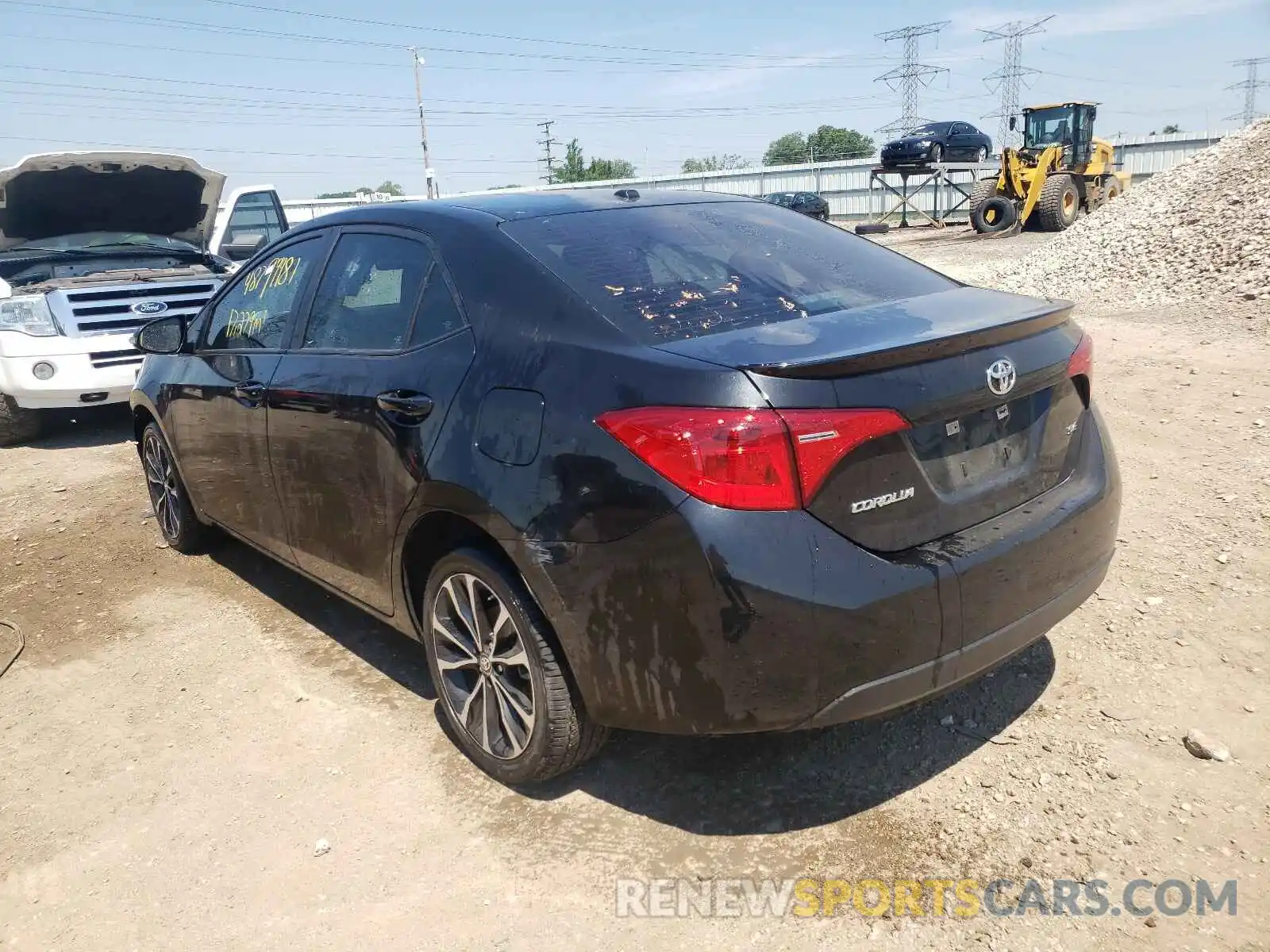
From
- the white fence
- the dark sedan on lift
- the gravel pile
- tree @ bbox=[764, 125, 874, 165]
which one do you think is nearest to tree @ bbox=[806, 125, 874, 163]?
tree @ bbox=[764, 125, 874, 165]

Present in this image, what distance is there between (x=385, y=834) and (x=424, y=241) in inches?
71.2

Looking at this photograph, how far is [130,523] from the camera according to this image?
5.67 metres

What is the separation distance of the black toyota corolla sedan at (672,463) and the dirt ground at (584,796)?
0.34 m

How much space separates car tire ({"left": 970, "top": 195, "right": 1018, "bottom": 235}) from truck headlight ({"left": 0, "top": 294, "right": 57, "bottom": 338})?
72.6 ft

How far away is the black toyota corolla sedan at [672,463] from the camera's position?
219cm

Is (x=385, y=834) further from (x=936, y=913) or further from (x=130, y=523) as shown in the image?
(x=130, y=523)

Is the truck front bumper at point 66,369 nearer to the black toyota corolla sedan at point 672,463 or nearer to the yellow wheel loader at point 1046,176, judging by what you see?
the black toyota corolla sedan at point 672,463

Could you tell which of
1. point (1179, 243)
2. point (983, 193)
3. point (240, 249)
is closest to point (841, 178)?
point (983, 193)

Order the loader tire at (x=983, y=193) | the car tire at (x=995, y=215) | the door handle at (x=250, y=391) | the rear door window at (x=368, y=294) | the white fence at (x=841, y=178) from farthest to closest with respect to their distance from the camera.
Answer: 1. the white fence at (x=841, y=178)
2. the loader tire at (x=983, y=193)
3. the car tire at (x=995, y=215)
4. the door handle at (x=250, y=391)
5. the rear door window at (x=368, y=294)

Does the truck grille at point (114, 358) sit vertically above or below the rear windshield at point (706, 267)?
below

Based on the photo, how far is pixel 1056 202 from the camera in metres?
23.5

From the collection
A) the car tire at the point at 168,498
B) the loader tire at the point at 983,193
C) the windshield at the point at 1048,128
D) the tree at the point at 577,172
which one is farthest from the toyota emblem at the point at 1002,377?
the tree at the point at 577,172

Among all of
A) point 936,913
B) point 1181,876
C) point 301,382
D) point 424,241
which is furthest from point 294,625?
point 1181,876

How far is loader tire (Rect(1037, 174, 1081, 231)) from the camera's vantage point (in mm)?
23500
